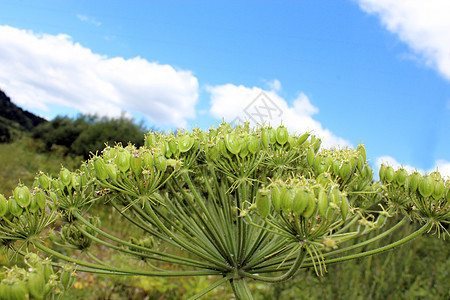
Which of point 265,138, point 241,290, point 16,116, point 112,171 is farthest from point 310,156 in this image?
point 16,116

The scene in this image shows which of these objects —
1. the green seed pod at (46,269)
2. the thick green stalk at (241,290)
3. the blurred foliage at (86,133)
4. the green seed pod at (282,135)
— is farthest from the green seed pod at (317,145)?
the blurred foliage at (86,133)

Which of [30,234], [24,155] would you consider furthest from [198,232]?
[24,155]

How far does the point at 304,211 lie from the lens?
190 cm

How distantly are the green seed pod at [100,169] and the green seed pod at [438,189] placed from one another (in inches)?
99.3

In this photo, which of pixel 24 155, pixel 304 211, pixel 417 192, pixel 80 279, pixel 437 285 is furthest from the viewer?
pixel 24 155

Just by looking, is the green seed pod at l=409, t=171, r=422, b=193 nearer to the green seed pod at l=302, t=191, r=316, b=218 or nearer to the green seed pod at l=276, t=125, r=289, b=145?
the green seed pod at l=276, t=125, r=289, b=145

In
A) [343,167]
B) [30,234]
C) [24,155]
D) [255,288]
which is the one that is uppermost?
[343,167]

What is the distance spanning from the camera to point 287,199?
6.35 feet

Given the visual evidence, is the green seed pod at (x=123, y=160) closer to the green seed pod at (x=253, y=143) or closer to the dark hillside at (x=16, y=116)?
the green seed pod at (x=253, y=143)

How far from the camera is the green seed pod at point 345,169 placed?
2.74m

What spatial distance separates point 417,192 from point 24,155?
33955 millimetres

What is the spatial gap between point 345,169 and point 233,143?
976 millimetres

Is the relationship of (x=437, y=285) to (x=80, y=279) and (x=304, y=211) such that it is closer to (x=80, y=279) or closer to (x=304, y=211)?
(x=304, y=211)

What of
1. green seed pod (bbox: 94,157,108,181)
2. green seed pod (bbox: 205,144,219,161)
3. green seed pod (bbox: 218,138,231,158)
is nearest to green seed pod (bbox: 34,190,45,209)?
green seed pod (bbox: 94,157,108,181)
